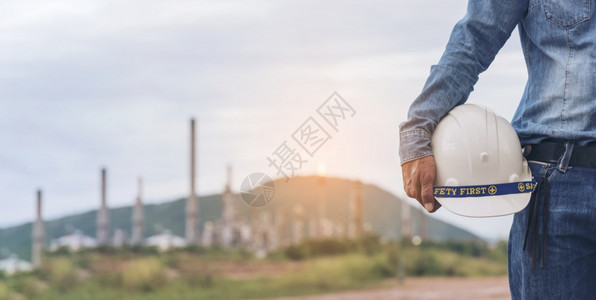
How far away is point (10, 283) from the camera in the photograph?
48.3ft

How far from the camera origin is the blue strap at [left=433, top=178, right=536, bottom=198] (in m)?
2.15

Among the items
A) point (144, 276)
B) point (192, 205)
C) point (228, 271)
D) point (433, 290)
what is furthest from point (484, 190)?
point (192, 205)

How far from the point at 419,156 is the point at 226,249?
59.8 ft

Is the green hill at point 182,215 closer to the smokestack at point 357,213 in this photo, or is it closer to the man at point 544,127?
the smokestack at point 357,213

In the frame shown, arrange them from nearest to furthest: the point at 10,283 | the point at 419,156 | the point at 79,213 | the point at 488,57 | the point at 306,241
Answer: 1. the point at 419,156
2. the point at 488,57
3. the point at 10,283
4. the point at 306,241
5. the point at 79,213

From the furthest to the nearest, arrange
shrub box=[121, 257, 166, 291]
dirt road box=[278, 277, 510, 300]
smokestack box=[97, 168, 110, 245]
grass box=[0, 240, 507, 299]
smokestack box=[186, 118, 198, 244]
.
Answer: smokestack box=[97, 168, 110, 245]
smokestack box=[186, 118, 198, 244]
shrub box=[121, 257, 166, 291]
grass box=[0, 240, 507, 299]
dirt road box=[278, 277, 510, 300]

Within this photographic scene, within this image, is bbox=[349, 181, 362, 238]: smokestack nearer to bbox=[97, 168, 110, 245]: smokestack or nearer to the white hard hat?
bbox=[97, 168, 110, 245]: smokestack

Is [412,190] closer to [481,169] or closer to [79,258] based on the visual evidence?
[481,169]

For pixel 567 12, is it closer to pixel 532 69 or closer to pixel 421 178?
pixel 532 69

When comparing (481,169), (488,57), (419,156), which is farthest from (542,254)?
(488,57)

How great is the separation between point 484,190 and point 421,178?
0.67 ft

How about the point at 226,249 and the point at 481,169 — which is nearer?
the point at 481,169

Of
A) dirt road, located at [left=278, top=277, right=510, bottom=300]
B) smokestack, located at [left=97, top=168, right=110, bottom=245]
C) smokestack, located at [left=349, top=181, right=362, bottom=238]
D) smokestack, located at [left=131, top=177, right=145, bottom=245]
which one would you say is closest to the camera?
dirt road, located at [left=278, top=277, right=510, bottom=300]

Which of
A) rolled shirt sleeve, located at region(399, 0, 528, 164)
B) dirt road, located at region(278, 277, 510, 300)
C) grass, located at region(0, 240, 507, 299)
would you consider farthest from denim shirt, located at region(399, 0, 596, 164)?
grass, located at region(0, 240, 507, 299)
